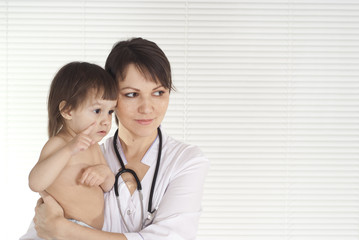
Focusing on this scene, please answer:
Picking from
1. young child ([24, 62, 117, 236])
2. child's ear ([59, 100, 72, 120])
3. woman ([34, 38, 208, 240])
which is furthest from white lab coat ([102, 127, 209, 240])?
child's ear ([59, 100, 72, 120])

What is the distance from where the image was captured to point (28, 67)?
3273 mm

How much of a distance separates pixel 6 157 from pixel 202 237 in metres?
1.54

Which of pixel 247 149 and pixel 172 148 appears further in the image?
pixel 247 149

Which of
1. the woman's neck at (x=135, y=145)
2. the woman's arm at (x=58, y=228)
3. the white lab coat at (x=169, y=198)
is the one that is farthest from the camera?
the woman's neck at (x=135, y=145)

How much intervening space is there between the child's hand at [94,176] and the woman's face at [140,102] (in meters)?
0.22

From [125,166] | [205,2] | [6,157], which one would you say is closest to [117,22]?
[205,2]

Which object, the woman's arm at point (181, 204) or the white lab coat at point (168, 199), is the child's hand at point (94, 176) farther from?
the woman's arm at point (181, 204)

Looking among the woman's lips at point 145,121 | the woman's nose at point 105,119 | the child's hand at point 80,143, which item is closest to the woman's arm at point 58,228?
the child's hand at point 80,143

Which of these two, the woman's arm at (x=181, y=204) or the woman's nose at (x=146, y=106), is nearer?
the woman's arm at (x=181, y=204)

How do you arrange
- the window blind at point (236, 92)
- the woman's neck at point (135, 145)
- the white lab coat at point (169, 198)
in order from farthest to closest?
the window blind at point (236, 92), the woman's neck at point (135, 145), the white lab coat at point (169, 198)

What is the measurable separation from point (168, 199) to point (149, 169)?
21 centimetres

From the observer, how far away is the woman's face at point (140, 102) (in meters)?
1.84

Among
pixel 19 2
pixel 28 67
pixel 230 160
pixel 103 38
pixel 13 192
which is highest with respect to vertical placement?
pixel 19 2

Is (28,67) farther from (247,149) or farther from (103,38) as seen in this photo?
(247,149)
